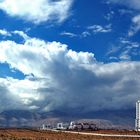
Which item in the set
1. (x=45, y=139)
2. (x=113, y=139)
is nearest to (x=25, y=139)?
(x=45, y=139)

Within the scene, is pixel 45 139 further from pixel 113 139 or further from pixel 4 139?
pixel 113 139

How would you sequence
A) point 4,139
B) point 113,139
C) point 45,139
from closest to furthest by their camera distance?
point 4,139 < point 45,139 < point 113,139

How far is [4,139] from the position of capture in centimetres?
12650

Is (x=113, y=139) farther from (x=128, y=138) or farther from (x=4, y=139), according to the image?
(x=4, y=139)

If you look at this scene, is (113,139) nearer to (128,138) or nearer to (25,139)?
(128,138)

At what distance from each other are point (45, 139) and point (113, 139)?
28.9 m

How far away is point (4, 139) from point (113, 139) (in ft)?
147

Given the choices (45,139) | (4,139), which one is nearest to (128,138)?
(45,139)

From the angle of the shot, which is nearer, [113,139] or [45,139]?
[45,139]

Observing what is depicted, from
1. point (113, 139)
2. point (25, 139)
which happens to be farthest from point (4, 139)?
point (113, 139)

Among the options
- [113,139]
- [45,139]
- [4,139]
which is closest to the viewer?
[4,139]

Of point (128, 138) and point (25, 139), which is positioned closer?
point (25, 139)

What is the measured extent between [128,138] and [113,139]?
9.11 m

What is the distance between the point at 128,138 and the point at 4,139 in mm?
53836
